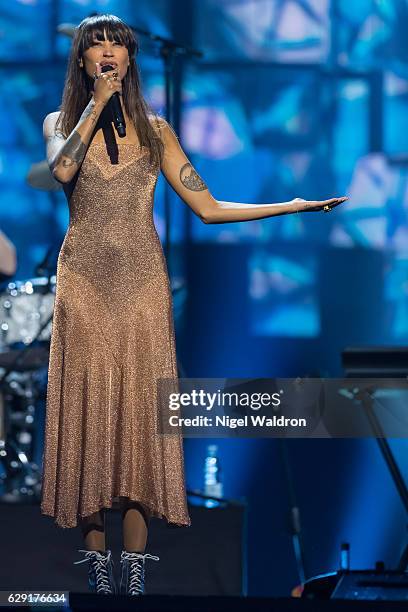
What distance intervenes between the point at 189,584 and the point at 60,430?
961mm

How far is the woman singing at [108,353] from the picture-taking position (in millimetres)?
3363

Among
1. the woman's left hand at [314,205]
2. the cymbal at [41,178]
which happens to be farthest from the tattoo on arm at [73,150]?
the cymbal at [41,178]

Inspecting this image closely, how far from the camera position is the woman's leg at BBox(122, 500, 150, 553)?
335 centimetres

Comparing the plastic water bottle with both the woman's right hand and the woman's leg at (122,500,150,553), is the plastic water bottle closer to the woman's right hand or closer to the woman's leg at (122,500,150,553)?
the woman's leg at (122,500,150,553)

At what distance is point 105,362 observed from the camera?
11.0 ft

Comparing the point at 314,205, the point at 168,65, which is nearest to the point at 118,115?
the point at 314,205

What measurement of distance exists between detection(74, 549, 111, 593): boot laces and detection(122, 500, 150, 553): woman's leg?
0.07m

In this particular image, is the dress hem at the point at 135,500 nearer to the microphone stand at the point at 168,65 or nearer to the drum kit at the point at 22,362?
the microphone stand at the point at 168,65

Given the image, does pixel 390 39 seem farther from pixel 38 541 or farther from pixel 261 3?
pixel 38 541

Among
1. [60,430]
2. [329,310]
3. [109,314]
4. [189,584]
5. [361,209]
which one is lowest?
[189,584]

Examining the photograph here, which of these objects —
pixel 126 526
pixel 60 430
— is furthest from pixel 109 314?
pixel 126 526

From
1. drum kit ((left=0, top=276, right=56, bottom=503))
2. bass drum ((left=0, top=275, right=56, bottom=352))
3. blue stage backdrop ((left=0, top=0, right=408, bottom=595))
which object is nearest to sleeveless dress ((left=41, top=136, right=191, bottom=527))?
drum kit ((left=0, top=276, right=56, bottom=503))

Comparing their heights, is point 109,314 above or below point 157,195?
below

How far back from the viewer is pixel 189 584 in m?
4.08
